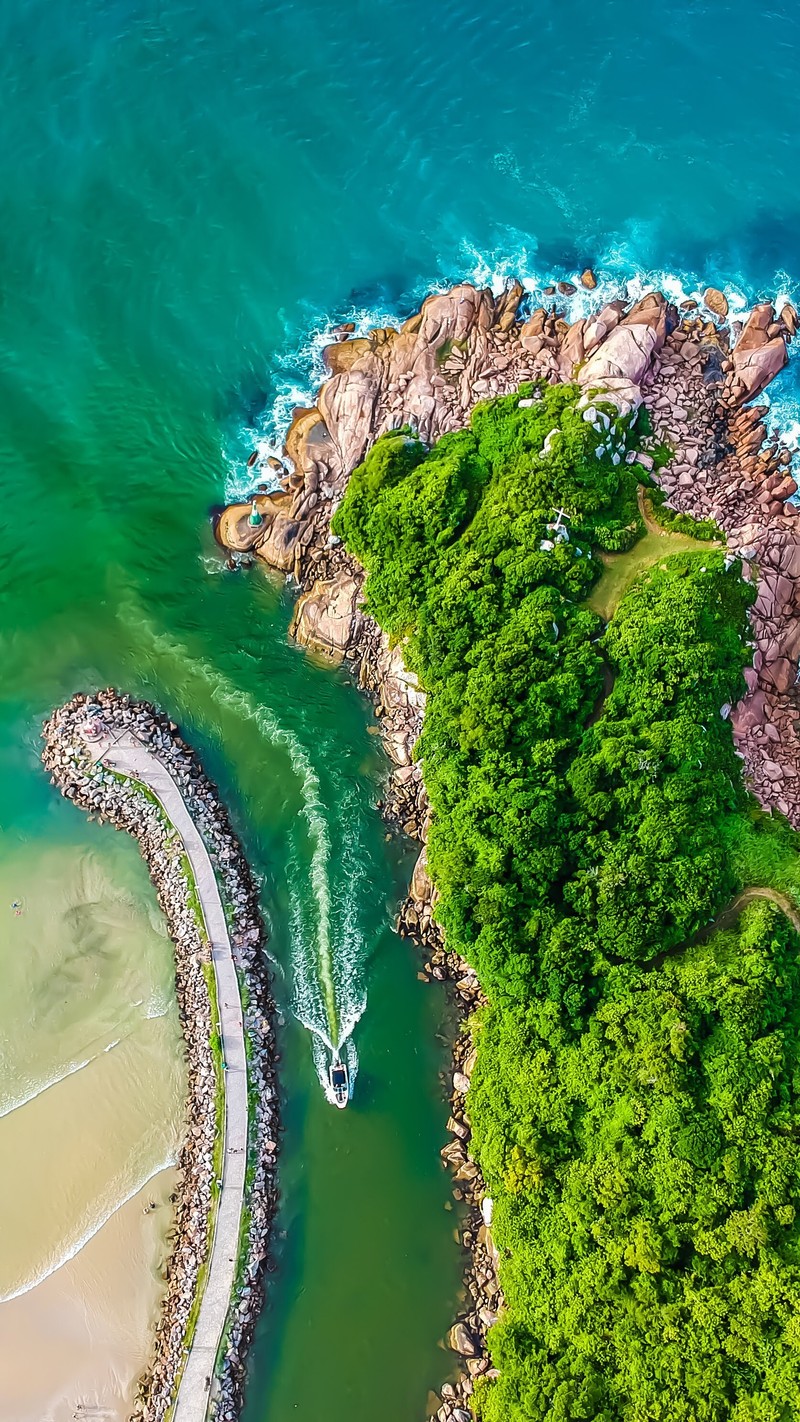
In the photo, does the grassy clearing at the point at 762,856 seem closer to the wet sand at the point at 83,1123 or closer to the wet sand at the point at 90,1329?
the wet sand at the point at 83,1123

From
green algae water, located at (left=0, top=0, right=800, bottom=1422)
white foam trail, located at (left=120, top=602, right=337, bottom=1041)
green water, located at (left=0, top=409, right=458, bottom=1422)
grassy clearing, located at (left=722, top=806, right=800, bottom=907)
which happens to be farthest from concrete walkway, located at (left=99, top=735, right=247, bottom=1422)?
grassy clearing, located at (left=722, top=806, right=800, bottom=907)

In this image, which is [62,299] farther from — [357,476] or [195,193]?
[357,476]

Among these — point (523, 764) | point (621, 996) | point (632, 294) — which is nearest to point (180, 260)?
point (632, 294)

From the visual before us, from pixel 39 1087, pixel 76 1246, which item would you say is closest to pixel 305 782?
pixel 39 1087

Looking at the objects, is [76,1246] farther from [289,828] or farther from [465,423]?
[465,423]

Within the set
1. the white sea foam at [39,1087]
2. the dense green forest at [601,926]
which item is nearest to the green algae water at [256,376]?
the white sea foam at [39,1087]
